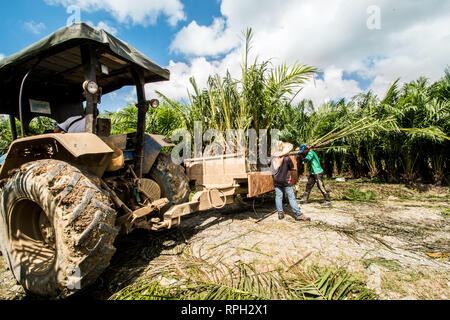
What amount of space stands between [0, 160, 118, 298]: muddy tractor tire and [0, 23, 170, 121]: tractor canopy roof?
117cm

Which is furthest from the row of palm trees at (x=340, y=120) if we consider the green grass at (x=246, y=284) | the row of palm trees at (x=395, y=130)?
the green grass at (x=246, y=284)

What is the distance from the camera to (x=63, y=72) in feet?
10.4

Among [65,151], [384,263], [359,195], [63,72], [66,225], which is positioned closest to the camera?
[66,225]

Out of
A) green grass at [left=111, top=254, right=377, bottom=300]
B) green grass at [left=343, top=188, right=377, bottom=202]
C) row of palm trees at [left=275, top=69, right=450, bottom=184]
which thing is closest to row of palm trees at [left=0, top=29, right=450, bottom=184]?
row of palm trees at [left=275, top=69, right=450, bottom=184]

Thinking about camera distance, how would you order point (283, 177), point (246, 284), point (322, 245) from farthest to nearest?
1. point (283, 177)
2. point (322, 245)
3. point (246, 284)

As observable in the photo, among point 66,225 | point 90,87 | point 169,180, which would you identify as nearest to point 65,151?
point 90,87

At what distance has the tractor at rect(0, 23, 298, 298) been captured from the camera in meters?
1.74

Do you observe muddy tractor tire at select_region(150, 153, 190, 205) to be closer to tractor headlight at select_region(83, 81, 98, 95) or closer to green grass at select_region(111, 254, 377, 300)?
green grass at select_region(111, 254, 377, 300)

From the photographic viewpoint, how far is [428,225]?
373 cm

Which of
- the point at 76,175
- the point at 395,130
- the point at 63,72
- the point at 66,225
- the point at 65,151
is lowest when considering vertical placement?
the point at 66,225

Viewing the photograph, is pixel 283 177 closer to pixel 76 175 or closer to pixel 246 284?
pixel 246 284

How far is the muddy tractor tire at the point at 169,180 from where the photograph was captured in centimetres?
319

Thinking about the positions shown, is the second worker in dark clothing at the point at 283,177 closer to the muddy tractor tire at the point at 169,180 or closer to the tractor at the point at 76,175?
the tractor at the point at 76,175

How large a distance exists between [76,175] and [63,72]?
7.10 feet
